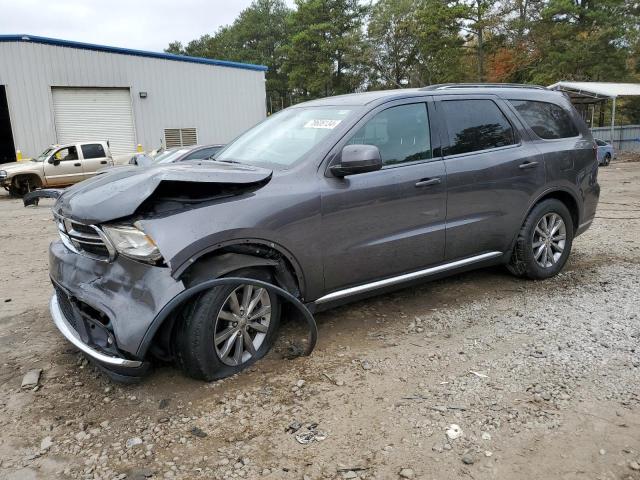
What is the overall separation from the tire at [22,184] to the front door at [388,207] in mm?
14231

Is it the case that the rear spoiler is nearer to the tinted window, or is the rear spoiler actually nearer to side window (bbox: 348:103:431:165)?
side window (bbox: 348:103:431:165)

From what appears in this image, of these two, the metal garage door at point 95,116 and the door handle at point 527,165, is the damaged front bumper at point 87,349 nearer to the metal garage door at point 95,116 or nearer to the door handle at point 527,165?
the door handle at point 527,165

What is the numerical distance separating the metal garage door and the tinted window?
19255 mm

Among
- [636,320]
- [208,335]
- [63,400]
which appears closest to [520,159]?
[636,320]

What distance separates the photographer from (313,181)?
3.54 metres

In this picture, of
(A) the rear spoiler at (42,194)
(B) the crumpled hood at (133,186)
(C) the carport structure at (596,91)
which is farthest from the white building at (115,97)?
(B) the crumpled hood at (133,186)

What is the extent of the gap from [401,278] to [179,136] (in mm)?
20656

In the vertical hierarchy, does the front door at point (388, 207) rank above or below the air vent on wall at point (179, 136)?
below

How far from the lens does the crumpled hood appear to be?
9.64 ft

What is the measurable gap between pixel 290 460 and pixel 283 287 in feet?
3.85

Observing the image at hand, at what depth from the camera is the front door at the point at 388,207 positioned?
11.9ft

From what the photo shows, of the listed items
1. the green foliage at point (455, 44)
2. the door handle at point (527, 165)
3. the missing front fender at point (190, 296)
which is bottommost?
the missing front fender at point (190, 296)

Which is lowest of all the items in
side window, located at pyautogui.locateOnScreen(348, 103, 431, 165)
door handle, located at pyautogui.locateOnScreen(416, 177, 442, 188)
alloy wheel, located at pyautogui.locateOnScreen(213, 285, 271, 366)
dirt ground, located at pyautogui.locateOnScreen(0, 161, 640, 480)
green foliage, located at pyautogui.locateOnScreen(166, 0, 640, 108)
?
dirt ground, located at pyautogui.locateOnScreen(0, 161, 640, 480)

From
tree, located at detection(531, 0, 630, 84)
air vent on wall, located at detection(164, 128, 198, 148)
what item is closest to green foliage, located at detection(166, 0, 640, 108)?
tree, located at detection(531, 0, 630, 84)
